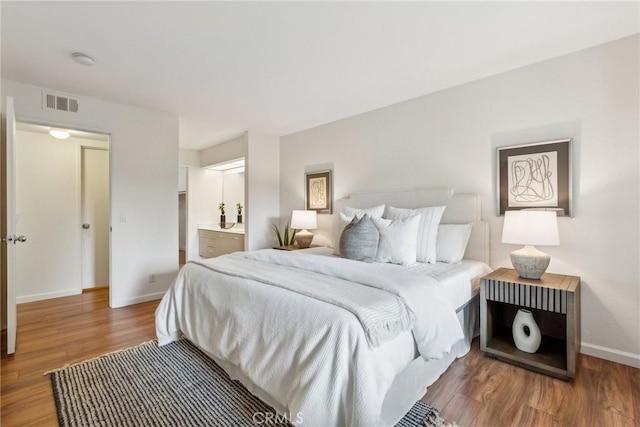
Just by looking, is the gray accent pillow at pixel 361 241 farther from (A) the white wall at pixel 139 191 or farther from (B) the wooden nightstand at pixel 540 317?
(A) the white wall at pixel 139 191

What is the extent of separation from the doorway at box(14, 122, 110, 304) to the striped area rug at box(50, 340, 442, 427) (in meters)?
2.42

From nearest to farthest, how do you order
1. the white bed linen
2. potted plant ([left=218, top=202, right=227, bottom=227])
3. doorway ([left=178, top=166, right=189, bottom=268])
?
the white bed linen → doorway ([left=178, top=166, right=189, bottom=268]) → potted plant ([left=218, top=202, right=227, bottom=227])

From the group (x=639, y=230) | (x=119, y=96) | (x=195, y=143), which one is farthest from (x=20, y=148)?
(x=639, y=230)

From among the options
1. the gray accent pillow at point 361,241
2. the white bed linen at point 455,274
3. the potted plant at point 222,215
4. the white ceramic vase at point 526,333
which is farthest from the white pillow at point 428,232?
the potted plant at point 222,215

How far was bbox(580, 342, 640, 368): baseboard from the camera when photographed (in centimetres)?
208

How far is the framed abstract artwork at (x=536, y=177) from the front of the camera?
2.33m

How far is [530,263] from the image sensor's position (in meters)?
2.15

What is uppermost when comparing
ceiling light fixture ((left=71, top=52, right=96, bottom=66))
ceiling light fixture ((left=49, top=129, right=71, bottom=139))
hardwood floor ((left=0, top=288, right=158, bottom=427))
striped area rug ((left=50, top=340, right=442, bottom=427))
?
ceiling light fixture ((left=71, top=52, right=96, bottom=66))

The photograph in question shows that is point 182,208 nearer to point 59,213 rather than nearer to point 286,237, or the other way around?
point 59,213

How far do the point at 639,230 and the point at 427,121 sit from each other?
1.90 metres

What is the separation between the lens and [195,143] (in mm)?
5418

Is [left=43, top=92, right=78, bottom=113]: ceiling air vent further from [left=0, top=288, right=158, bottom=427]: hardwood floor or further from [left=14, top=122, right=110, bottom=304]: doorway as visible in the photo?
[left=0, top=288, right=158, bottom=427]: hardwood floor

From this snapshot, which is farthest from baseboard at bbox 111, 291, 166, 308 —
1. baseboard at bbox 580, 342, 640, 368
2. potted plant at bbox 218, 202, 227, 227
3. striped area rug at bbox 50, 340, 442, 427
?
baseboard at bbox 580, 342, 640, 368

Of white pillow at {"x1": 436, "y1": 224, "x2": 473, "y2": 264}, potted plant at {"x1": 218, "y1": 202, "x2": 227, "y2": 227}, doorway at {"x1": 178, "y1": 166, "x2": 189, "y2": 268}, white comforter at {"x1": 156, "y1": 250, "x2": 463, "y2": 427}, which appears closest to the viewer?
white comforter at {"x1": 156, "y1": 250, "x2": 463, "y2": 427}
